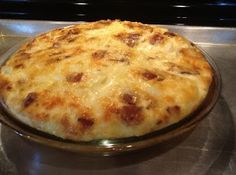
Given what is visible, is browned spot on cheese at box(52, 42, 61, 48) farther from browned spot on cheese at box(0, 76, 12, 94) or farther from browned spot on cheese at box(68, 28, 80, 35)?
browned spot on cheese at box(0, 76, 12, 94)

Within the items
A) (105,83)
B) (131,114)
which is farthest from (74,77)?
(131,114)

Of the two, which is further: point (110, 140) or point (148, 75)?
point (148, 75)

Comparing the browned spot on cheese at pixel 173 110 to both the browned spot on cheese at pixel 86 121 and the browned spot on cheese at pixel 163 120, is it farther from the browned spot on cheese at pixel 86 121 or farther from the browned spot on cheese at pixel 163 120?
the browned spot on cheese at pixel 86 121

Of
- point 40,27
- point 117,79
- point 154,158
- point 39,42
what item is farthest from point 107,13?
point 154,158

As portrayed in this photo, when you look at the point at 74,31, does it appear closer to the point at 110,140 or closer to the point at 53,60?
the point at 53,60

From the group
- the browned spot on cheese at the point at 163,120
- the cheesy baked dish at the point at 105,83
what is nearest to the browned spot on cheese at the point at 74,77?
the cheesy baked dish at the point at 105,83

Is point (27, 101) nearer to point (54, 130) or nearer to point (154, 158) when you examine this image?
point (54, 130)
